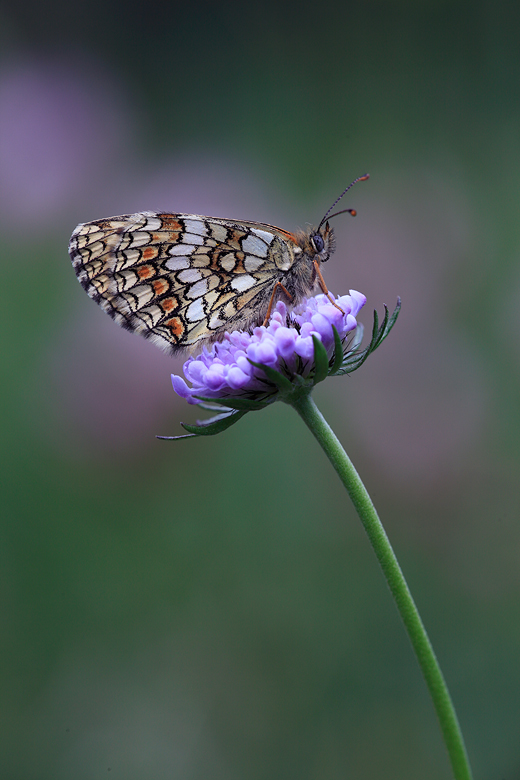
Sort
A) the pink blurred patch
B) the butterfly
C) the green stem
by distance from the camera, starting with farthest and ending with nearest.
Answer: the pink blurred patch < the butterfly < the green stem

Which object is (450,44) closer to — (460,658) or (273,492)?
(273,492)

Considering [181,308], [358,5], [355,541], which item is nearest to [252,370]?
[181,308]

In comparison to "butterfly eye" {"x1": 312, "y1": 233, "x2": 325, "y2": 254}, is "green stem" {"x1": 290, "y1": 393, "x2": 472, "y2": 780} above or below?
below

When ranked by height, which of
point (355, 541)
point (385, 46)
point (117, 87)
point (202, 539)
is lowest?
point (202, 539)

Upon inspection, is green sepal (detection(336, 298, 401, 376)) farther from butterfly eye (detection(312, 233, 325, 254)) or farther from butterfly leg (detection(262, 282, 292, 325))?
butterfly eye (detection(312, 233, 325, 254))

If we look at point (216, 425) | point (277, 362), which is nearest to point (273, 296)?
point (277, 362)

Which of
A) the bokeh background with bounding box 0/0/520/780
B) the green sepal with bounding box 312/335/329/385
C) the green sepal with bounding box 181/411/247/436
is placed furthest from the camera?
the bokeh background with bounding box 0/0/520/780

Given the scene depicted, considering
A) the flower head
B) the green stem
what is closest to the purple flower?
the flower head
